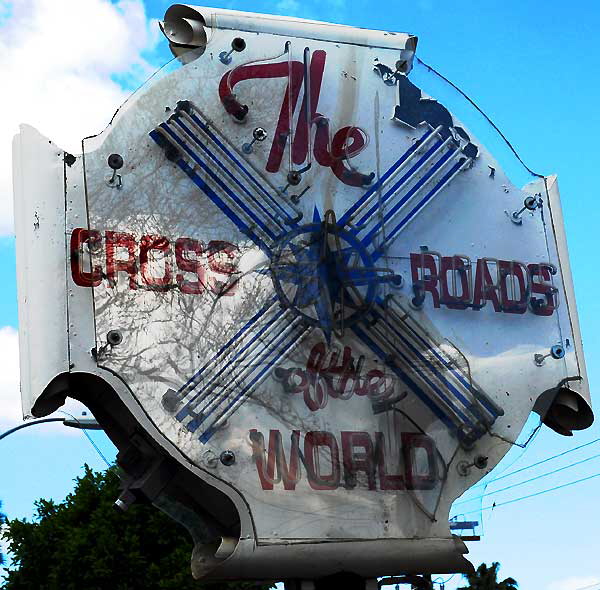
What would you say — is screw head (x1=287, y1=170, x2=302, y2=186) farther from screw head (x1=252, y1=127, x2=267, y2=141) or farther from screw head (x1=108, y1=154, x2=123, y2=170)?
screw head (x1=108, y1=154, x2=123, y2=170)

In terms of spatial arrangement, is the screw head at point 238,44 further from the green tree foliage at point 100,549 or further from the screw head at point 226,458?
the green tree foliage at point 100,549

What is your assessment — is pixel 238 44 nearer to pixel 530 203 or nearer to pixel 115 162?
pixel 115 162

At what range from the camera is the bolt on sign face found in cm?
1042

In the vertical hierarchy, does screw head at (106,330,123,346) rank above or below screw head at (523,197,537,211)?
below

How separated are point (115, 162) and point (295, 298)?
214 centimetres

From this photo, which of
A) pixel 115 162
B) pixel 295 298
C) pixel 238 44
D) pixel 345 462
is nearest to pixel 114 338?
pixel 115 162

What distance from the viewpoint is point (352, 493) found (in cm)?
1081

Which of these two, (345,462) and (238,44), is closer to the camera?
(345,462)

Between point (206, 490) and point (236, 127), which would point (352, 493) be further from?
point (236, 127)

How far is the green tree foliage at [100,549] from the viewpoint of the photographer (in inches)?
1063

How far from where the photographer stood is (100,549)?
27391 millimetres

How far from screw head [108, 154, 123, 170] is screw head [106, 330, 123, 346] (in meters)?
1.63

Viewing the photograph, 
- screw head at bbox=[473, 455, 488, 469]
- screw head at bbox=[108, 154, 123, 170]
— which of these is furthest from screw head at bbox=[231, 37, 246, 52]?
screw head at bbox=[473, 455, 488, 469]

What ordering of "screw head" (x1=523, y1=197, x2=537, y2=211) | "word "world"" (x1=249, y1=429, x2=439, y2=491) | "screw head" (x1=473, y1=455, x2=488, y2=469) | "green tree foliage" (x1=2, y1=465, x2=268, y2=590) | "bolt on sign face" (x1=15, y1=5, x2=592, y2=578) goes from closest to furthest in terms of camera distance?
"bolt on sign face" (x1=15, y1=5, x2=592, y2=578)
"word "world"" (x1=249, y1=429, x2=439, y2=491)
"screw head" (x1=473, y1=455, x2=488, y2=469)
"screw head" (x1=523, y1=197, x2=537, y2=211)
"green tree foliage" (x1=2, y1=465, x2=268, y2=590)
